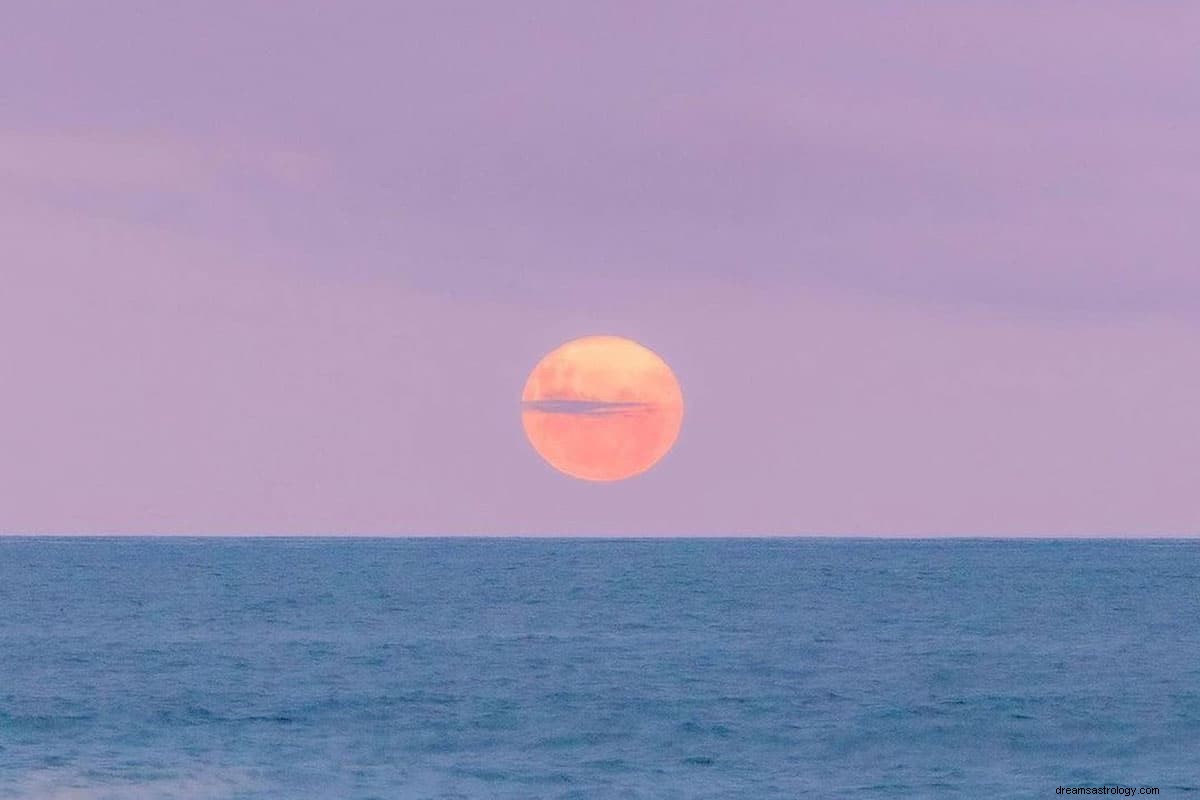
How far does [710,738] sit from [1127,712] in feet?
41.1

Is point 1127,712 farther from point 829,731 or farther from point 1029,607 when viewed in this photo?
point 1029,607

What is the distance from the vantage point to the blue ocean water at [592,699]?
37.0 meters

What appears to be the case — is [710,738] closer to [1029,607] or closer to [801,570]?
[1029,607]

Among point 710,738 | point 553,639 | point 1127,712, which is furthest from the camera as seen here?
point 553,639

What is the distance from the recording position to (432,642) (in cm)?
7156

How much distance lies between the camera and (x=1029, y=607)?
10044 cm

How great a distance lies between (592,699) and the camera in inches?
1989

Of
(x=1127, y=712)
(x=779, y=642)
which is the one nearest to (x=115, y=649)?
(x=779, y=642)

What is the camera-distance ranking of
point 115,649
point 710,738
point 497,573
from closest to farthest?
1. point 710,738
2. point 115,649
3. point 497,573

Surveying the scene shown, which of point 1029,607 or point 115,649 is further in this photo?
point 1029,607

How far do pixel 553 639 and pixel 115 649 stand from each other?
17.9m

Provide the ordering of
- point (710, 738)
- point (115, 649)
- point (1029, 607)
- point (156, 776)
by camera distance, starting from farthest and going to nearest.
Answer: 1. point (1029, 607)
2. point (115, 649)
3. point (710, 738)
4. point (156, 776)

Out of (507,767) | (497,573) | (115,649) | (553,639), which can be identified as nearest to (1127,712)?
(507,767)

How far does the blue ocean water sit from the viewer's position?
36969 mm
